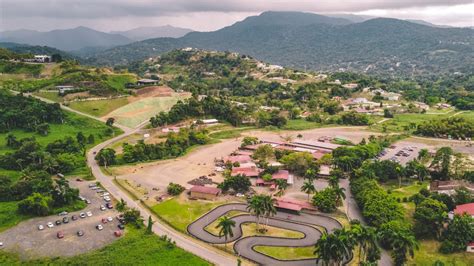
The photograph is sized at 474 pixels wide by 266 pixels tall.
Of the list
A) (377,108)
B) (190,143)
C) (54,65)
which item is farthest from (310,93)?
(54,65)

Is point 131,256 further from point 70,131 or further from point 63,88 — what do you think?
point 63,88

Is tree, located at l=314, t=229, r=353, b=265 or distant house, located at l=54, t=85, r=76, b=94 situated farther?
distant house, located at l=54, t=85, r=76, b=94

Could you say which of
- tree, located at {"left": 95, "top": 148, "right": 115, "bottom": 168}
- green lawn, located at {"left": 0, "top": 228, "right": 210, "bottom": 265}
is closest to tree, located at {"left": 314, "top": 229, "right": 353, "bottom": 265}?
green lawn, located at {"left": 0, "top": 228, "right": 210, "bottom": 265}

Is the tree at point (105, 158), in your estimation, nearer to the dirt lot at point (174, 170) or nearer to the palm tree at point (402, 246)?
the dirt lot at point (174, 170)

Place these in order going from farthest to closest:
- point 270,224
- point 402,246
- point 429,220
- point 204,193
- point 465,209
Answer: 1. point 204,193
2. point 270,224
3. point 465,209
4. point 429,220
5. point 402,246

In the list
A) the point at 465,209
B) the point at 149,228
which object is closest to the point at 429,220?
the point at 465,209

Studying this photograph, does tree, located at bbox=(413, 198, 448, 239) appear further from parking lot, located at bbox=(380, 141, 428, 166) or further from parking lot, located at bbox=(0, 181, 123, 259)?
parking lot, located at bbox=(0, 181, 123, 259)

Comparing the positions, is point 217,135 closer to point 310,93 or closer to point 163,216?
point 163,216
